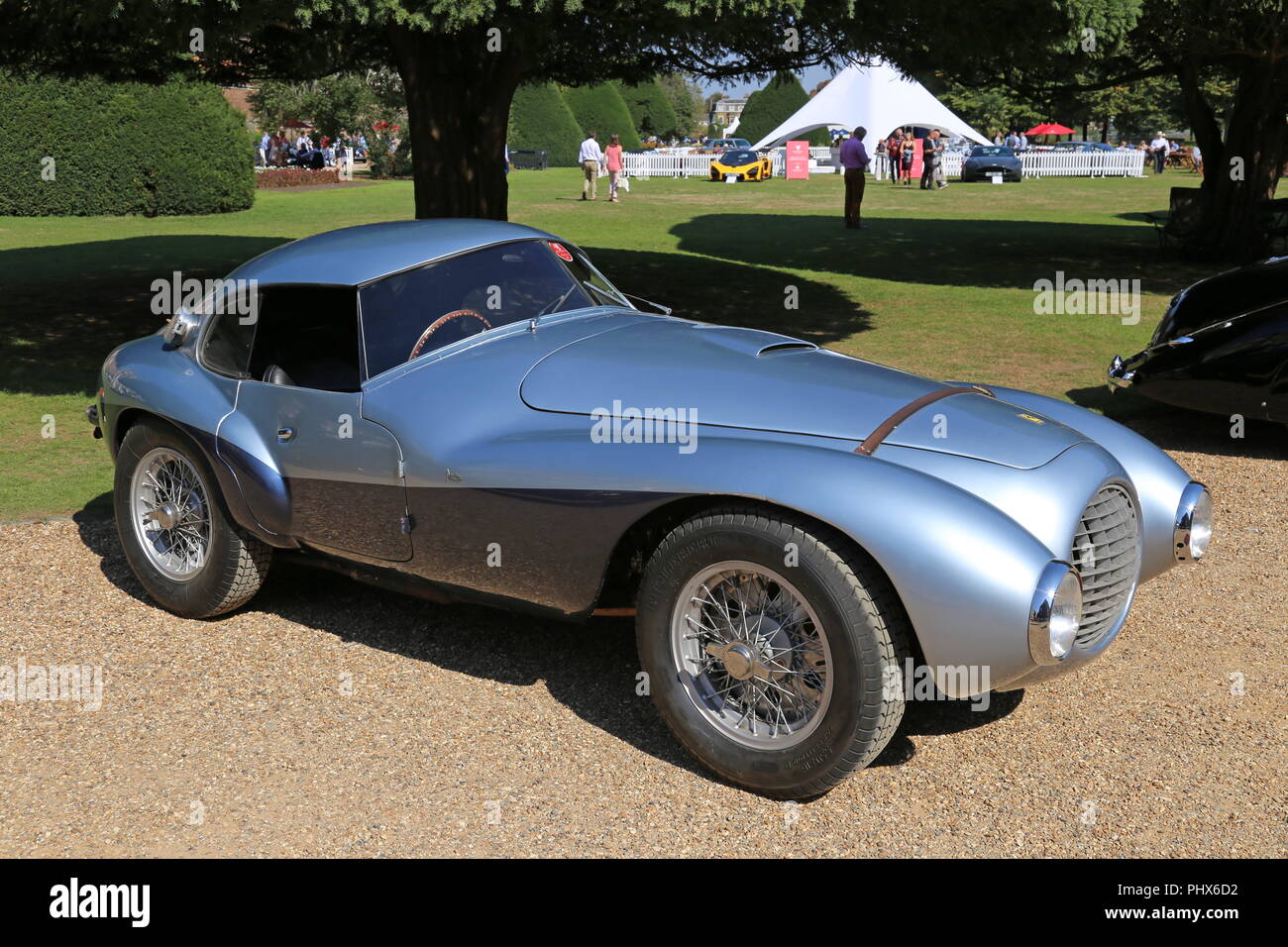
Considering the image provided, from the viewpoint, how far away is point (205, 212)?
87.9 ft

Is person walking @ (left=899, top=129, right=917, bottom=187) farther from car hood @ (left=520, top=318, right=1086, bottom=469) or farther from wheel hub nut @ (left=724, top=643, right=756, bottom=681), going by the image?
wheel hub nut @ (left=724, top=643, right=756, bottom=681)

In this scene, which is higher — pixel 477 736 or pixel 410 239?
pixel 410 239

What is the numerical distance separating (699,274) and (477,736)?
1281 cm

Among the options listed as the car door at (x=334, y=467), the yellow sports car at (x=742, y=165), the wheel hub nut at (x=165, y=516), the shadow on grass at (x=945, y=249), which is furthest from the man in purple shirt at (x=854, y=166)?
the car door at (x=334, y=467)

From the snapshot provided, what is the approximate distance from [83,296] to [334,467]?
11556 mm

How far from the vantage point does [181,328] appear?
5531 millimetres

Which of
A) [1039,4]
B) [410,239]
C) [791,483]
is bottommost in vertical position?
[791,483]

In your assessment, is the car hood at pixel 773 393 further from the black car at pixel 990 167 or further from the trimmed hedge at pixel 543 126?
the trimmed hedge at pixel 543 126

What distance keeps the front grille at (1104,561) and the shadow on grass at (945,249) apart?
12577mm

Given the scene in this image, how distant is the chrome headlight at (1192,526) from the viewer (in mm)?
4633

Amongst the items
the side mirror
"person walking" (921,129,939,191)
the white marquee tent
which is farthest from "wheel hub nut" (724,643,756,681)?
the white marquee tent

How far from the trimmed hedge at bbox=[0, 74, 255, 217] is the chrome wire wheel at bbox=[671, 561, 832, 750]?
25.5 m

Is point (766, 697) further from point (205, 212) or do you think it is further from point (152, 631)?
point (205, 212)
